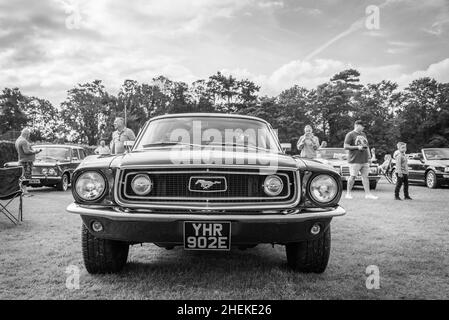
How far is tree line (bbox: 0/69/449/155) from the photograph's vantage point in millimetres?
51781

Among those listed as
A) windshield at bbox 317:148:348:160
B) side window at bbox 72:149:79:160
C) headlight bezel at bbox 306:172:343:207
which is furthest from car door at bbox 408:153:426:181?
headlight bezel at bbox 306:172:343:207

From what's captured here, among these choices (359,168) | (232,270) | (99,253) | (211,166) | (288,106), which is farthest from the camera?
(288,106)

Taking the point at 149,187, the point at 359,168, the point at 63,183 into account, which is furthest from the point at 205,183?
the point at 63,183

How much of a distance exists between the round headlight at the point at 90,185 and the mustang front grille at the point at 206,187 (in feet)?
0.52

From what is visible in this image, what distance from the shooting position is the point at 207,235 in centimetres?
275

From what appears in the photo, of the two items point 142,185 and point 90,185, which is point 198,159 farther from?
point 90,185

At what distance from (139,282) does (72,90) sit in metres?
73.7

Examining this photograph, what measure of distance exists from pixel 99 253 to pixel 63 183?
31.6 ft

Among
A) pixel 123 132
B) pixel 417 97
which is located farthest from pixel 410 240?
pixel 417 97

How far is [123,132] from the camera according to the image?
8562 mm

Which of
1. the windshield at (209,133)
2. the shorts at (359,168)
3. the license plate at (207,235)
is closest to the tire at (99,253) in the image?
the license plate at (207,235)

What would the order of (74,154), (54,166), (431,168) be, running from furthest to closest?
(431,168) < (74,154) < (54,166)

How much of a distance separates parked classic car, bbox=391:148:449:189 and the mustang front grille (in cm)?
1248
